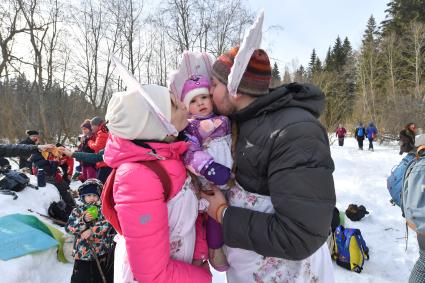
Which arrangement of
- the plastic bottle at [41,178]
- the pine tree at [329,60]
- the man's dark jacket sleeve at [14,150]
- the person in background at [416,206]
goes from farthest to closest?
the pine tree at [329,60]
the plastic bottle at [41,178]
the man's dark jacket sleeve at [14,150]
the person in background at [416,206]

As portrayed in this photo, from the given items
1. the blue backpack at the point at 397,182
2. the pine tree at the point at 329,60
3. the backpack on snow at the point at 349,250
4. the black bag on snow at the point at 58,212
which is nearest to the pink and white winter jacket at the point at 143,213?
the blue backpack at the point at 397,182

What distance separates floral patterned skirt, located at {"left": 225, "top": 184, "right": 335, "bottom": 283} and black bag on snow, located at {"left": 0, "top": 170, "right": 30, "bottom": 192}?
6.02m

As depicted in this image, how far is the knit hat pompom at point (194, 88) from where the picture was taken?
1737 mm

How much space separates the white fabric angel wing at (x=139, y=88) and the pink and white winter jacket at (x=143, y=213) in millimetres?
97

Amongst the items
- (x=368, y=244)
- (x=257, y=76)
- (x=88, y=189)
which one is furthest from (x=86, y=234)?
(x=368, y=244)

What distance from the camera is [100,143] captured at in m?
6.27

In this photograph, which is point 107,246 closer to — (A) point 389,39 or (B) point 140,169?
(B) point 140,169

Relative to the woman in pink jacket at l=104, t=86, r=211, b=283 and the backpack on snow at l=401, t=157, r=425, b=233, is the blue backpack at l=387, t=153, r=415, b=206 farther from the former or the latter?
the woman in pink jacket at l=104, t=86, r=211, b=283

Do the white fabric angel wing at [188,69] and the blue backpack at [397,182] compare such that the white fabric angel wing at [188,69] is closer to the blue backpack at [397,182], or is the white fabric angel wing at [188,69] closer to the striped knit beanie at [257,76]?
the striped knit beanie at [257,76]

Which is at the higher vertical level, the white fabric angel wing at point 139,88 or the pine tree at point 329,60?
the pine tree at point 329,60

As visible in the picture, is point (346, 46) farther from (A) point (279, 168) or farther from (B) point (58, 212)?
(A) point (279, 168)

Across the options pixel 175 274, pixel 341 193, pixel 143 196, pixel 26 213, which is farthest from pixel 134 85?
pixel 341 193

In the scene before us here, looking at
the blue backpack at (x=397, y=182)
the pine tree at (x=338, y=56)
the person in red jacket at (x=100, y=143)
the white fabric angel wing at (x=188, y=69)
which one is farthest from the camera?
the pine tree at (x=338, y=56)

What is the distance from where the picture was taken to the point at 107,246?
350cm
